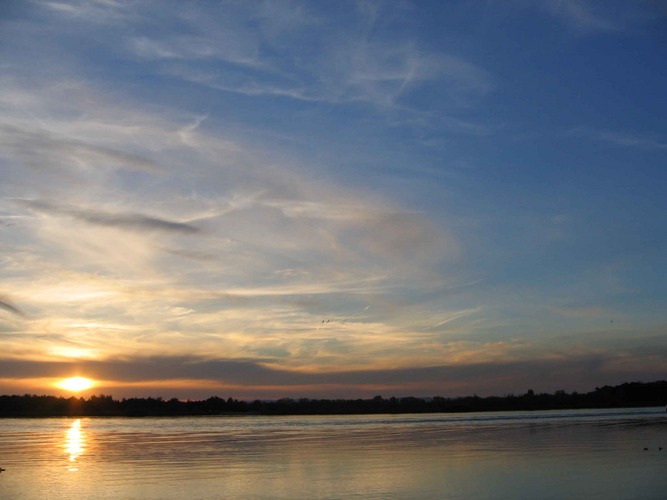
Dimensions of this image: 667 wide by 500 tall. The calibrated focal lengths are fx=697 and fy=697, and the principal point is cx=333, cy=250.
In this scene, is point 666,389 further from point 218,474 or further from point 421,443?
point 218,474

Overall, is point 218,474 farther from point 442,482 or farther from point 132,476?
point 442,482

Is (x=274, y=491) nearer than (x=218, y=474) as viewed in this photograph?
Yes

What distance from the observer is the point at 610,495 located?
67.2 ft

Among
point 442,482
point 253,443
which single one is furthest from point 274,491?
point 253,443

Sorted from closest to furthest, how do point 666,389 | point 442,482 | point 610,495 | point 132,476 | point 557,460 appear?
point 610,495 → point 442,482 → point 132,476 → point 557,460 → point 666,389

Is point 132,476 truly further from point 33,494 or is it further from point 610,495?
point 610,495

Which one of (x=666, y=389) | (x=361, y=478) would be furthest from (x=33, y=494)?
(x=666, y=389)

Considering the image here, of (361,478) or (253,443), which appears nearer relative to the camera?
(361,478)

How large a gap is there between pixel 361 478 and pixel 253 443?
22.0 m

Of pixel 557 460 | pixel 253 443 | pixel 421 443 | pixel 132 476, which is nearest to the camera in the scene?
pixel 132 476

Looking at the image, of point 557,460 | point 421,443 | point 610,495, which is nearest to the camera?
point 610,495

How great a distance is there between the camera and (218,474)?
88.7 feet

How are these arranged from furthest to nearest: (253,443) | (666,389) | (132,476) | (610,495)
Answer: (666,389) < (253,443) < (132,476) < (610,495)

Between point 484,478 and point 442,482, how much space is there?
1852mm
